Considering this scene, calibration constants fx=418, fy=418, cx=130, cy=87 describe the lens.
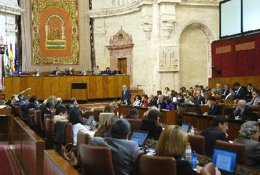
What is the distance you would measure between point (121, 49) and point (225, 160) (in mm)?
18189

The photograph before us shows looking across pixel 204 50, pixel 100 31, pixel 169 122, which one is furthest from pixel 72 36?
pixel 169 122

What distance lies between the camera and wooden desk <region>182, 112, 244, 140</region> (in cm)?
849

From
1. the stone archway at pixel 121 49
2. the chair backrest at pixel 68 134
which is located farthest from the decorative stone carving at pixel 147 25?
the chair backrest at pixel 68 134

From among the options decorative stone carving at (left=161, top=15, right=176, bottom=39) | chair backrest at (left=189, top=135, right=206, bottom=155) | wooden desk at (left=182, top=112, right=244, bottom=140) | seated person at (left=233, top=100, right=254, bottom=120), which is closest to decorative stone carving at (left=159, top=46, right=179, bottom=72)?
decorative stone carving at (left=161, top=15, right=176, bottom=39)

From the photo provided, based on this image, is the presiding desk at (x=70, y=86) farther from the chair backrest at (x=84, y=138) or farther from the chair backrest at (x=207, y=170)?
the chair backrest at (x=207, y=170)

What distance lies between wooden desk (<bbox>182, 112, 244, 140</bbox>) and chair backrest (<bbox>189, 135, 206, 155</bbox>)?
12.1 ft

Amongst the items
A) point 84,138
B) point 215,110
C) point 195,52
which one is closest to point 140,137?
point 84,138

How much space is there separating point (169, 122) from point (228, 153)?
822cm

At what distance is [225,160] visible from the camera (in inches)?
156

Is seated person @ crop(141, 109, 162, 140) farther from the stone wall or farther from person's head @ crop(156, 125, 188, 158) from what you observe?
the stone wall

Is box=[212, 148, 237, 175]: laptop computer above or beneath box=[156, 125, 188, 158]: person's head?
beneath

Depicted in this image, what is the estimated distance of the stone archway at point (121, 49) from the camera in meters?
21.4

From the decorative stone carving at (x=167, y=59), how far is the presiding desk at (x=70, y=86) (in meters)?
1.82

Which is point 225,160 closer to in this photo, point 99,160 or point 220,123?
point 99,160
